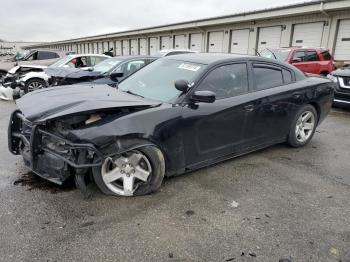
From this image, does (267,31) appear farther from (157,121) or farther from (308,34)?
(157,121)

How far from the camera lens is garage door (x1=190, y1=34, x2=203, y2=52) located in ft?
84.4

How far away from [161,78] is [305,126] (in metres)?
2.72

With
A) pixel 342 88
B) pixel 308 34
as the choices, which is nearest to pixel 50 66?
pixel 342 88

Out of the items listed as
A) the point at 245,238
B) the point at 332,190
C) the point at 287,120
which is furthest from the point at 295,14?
the point at 245,238

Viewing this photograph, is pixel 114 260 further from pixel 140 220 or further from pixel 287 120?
pixel 287 120

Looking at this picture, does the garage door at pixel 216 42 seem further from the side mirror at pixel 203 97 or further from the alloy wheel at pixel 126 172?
the alloy wheel at pixel 126 172

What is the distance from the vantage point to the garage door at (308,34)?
1706cm

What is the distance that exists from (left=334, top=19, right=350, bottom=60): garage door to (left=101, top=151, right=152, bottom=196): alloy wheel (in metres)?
15.9

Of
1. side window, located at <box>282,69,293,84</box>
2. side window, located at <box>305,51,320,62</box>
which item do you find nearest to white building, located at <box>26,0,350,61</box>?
side window, located at <box>305,51,320,62</box>

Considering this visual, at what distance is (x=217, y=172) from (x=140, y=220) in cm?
152

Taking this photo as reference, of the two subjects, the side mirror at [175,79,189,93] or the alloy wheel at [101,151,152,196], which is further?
the side mirror at [175,79,189,93]

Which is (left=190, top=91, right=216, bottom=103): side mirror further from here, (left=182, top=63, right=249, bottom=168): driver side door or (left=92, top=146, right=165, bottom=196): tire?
(left=92, top=146, right=165, bottom=196): tire

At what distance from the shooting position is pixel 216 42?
24.1 m

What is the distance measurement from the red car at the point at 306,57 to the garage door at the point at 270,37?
699cm
